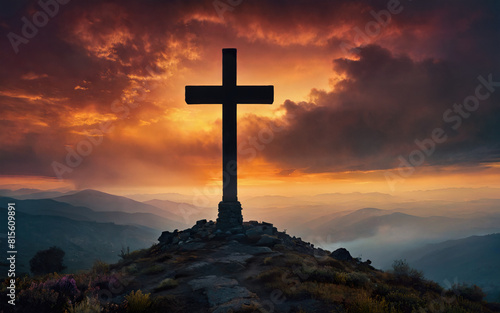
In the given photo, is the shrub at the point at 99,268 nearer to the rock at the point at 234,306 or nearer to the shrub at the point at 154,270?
the shrub at the point at 154,270

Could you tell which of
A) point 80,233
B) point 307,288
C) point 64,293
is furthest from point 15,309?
point 80,233

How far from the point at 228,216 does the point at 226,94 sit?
7.57 m

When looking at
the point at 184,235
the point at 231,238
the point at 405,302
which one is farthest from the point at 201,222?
the point at 405,302

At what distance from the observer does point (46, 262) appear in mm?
21297

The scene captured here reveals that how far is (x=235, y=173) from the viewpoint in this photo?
17.6m

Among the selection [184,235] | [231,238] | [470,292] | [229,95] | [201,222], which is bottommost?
[470,292]

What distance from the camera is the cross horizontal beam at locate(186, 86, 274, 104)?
18.1m

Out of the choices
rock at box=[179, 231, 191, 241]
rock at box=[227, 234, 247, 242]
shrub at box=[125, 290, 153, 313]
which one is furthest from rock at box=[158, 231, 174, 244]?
shrub at box=[125, 290, 153, 313]

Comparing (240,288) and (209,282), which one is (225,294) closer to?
(240,288)

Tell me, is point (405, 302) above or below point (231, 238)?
below

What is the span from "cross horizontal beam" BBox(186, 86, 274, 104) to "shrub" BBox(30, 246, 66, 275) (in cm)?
1553

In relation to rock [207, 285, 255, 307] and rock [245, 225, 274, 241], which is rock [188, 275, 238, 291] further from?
rock [245, 225, 274, 241]

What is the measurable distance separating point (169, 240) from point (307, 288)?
37.9 feet

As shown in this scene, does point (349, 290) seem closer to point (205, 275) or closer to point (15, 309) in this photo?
point (205, 275)
